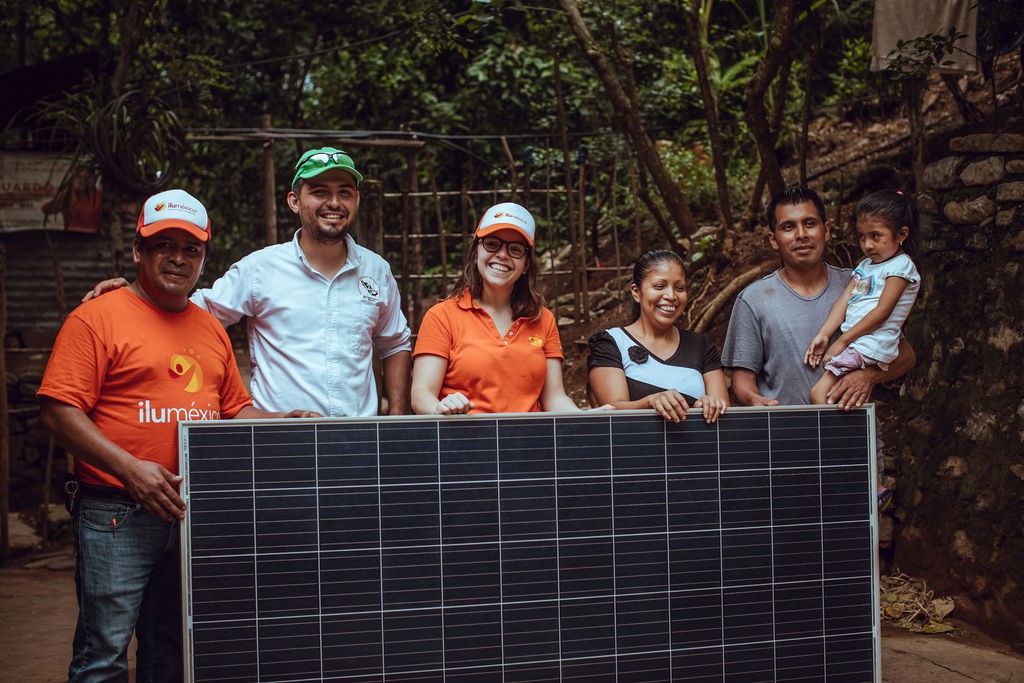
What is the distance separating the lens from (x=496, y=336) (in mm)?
3447

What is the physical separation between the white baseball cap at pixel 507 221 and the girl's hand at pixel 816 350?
3.80ft

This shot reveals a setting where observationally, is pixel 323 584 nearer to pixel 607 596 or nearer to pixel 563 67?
pixel 607 596

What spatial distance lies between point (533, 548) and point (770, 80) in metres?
5.14

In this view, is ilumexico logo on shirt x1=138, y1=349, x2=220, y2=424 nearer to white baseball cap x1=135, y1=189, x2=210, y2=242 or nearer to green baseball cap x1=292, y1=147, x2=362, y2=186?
white baseball cap x1=135, y1=189, x2=210, y2=242

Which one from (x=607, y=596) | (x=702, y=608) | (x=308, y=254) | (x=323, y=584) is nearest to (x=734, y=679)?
(x=702, y=608)

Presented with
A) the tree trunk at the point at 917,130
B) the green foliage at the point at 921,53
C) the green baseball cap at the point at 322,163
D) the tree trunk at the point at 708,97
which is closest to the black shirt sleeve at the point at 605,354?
the green baseball cap at the point at 322,163

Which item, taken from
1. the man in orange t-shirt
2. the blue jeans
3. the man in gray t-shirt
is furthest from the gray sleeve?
the blue jeans

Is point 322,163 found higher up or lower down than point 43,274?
lower down

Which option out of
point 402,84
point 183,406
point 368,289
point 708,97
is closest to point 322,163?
point 368,289

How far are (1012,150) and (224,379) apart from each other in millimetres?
4648

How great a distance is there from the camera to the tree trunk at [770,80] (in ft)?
21.4

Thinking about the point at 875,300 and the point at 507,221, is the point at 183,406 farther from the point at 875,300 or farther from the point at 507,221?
the point at 875,300

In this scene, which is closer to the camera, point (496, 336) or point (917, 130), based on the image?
point (496, 336)

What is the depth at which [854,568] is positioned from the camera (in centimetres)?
312
